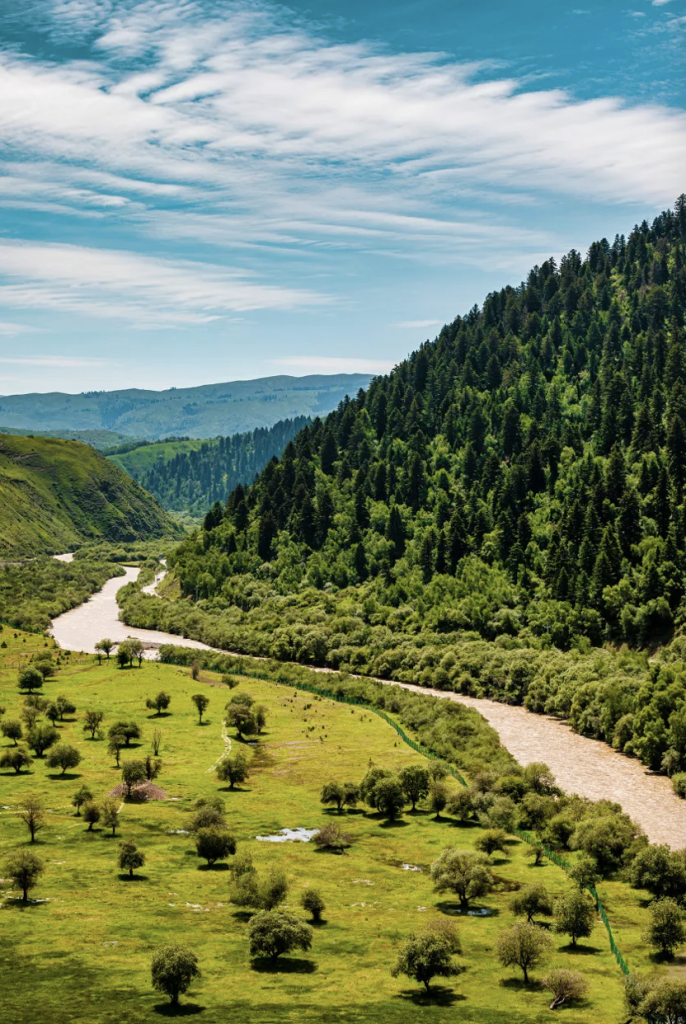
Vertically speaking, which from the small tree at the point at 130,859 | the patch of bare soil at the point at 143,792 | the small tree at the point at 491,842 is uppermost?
the small tree at the point at 130,859

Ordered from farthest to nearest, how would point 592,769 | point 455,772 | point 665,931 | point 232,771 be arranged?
point 592,769 < point 455,772 < point 232,771 < point 665,931

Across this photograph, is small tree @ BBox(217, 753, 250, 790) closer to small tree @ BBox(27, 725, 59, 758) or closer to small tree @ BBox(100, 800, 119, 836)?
small tree @ BBox(100, 800, 119, 836)

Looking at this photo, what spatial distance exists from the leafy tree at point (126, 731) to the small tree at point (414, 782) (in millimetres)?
46039

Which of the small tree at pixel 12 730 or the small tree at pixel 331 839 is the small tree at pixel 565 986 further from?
the small tree at pixel 12 730

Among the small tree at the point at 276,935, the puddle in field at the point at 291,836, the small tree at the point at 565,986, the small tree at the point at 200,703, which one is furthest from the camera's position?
the small tree at the point at 200,703

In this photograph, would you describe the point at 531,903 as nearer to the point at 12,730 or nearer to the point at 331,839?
the point at 331,839

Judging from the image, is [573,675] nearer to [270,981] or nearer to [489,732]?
[489,732]

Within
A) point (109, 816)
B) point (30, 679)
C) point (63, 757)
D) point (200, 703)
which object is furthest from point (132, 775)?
point (30, 679)

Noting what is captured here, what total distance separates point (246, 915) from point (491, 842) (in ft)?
97.0

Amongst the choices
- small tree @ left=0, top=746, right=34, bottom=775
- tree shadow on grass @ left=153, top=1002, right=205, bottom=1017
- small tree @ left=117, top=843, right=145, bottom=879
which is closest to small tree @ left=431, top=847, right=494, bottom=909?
small tree @ left=117, top=843, right=145, bottom=879

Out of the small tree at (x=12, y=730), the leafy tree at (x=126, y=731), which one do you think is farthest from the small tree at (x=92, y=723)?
the small tree at (x=12, y=730)

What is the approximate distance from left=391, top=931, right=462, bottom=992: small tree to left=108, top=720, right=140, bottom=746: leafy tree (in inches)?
3205

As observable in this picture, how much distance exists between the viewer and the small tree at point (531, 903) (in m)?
91.6

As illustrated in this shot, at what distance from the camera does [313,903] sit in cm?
9175
